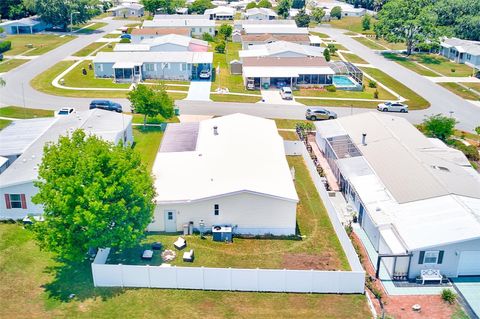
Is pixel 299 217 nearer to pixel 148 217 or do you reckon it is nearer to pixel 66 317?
pixel 148 217

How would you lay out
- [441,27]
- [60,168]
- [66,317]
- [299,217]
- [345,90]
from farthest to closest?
[441,27], [345,90], [299,217], [60,168], [66,317]

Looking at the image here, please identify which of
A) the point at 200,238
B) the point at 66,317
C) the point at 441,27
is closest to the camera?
the point at 66,317

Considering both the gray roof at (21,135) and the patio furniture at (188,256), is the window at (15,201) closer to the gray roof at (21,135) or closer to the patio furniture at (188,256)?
the gray roof at (21,135)

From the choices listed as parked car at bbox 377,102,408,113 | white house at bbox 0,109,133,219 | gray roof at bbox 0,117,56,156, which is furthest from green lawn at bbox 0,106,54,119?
parked car at bbox 377,102,408,113

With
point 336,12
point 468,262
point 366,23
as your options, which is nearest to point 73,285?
point 468,262

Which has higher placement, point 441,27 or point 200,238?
point 441,27

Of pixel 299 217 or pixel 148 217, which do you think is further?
pixel 299 217

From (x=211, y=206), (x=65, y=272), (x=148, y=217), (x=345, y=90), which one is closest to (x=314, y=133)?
(x=345, y=90)
